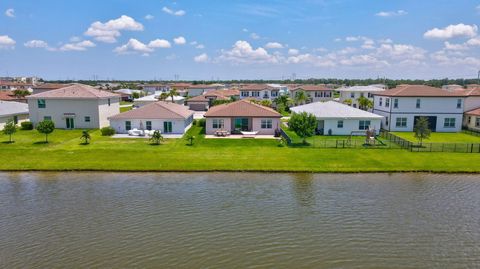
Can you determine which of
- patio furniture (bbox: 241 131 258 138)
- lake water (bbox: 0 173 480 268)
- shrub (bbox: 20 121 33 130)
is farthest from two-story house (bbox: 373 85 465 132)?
shrub (bbox: 20 121 33 130)

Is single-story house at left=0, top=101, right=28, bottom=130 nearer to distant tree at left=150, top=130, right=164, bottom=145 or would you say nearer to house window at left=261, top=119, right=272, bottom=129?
distant tree at left=150, top=130, right=164, bottom=145

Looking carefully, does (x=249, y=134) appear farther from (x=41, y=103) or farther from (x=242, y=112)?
(x=41, y=103)

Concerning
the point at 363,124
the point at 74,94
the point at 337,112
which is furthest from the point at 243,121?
the point at 74,94

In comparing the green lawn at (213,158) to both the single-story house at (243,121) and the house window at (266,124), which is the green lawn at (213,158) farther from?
the house window at (266,124)

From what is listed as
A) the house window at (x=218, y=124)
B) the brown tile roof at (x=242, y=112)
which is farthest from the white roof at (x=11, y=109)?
the house window at (x=218, y=124)

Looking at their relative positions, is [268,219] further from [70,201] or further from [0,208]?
[0,208]
